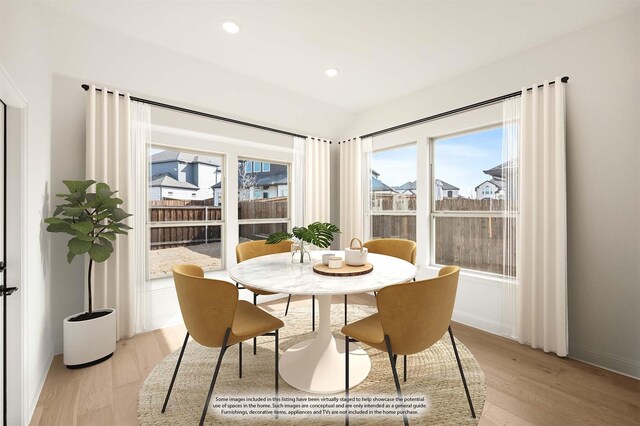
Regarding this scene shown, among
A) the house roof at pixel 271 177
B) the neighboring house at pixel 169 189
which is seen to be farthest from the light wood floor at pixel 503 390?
the house roof at pixel 271 177

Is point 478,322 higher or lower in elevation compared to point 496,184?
lower

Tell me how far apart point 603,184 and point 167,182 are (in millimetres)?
4038

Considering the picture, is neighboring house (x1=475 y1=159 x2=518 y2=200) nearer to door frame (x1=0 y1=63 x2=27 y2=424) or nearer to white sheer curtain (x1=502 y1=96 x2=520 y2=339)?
white sheer curtain (x1=502 y1=96 x2=520 y2=339)

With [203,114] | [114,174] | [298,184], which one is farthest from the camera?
[298,184]

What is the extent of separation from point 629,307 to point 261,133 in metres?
3.82

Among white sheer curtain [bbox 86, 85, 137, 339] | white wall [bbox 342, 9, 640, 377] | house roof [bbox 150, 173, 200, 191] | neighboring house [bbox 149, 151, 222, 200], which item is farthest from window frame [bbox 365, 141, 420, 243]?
white sheer curtain [bbox 86, 85, 137, 339]

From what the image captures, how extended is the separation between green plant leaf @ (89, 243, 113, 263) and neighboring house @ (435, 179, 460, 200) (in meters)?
3.37

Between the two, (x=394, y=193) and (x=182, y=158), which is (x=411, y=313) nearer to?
(x=394, y=193)

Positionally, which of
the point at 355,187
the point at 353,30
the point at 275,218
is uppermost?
the point at 353,30

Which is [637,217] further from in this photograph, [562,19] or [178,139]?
[178,139]

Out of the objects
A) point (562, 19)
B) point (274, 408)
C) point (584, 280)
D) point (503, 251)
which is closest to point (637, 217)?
point (584, 280)

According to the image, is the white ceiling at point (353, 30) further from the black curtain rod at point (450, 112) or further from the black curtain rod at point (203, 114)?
the black curtain rod at point (203, 114)

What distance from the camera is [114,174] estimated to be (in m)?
2.48

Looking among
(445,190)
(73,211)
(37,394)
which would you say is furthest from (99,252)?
(445,190)
